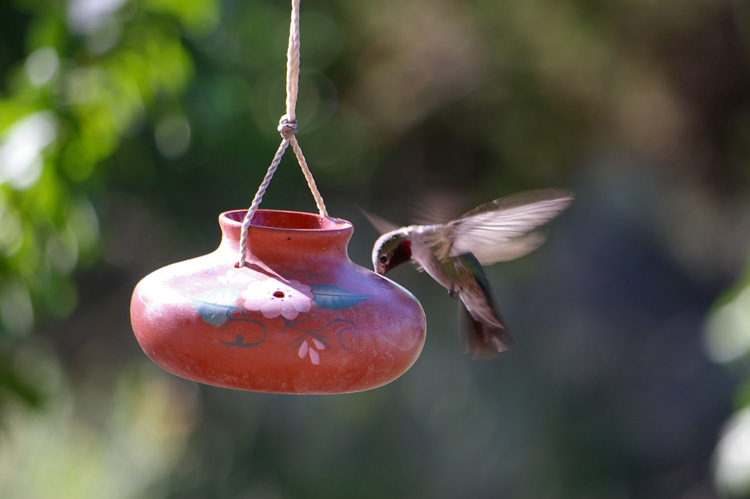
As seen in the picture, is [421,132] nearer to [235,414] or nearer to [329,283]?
[235,414]

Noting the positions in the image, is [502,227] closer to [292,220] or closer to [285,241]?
[292,220]

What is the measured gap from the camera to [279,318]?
5.22ft

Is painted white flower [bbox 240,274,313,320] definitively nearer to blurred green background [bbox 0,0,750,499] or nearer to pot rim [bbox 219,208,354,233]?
pot rim [bbox 219,208,354,233]

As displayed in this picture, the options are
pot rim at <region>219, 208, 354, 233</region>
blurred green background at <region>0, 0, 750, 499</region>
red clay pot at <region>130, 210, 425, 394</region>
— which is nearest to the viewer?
red clay pot at <region>130, 210, 425, 394</region>

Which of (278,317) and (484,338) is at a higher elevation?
(278,317)

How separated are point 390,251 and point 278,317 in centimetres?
59

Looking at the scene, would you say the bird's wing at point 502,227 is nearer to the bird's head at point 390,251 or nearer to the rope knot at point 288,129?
the bird's head at point 390,251

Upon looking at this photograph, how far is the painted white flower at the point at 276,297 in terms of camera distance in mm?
1598

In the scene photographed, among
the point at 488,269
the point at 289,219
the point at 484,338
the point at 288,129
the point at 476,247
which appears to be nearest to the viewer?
the point at 288,129

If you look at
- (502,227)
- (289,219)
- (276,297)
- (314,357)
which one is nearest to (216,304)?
(276,297)

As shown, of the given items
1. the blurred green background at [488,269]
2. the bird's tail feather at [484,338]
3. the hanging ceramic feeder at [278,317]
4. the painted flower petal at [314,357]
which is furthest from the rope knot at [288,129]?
the blurred green background at [488,269]

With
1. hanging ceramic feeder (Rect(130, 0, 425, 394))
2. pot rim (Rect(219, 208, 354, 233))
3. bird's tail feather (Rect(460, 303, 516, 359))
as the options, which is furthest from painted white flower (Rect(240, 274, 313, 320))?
bird's tail feather (Rect(460, 303, 516, 359))

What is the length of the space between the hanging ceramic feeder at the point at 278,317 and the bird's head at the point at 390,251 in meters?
0.22

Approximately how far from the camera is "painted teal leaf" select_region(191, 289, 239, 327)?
1.59m
